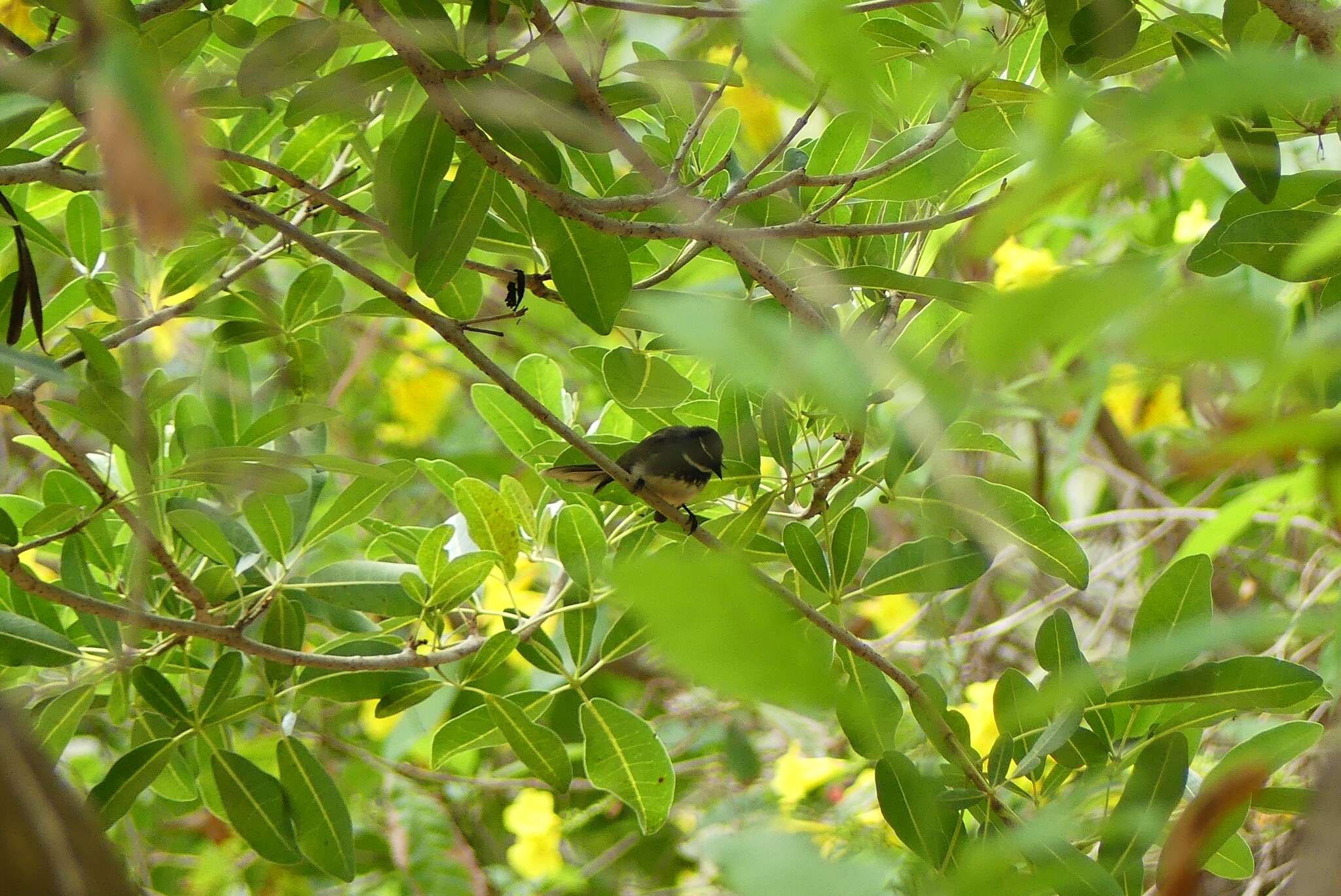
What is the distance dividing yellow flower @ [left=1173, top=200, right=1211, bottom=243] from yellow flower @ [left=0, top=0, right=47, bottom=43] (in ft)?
7.90

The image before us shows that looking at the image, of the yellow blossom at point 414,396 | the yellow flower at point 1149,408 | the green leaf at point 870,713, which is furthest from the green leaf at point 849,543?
the yellow blossom at point 414,396

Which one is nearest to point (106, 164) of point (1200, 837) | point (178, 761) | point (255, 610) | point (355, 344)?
point (1200, 837)

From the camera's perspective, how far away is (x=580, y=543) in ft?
5.80

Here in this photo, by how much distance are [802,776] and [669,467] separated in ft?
2.93

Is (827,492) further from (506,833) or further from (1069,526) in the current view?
(506,833)

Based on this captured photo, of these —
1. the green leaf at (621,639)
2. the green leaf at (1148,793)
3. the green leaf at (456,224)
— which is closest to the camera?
the green leaf at (1148,793)

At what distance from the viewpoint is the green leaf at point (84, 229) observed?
6.31 feet

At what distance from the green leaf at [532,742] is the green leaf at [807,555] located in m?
0.45

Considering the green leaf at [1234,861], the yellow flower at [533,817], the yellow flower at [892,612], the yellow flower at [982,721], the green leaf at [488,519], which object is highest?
the green leaf at [488,519]

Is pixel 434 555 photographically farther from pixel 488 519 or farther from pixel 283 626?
pixel 283 626

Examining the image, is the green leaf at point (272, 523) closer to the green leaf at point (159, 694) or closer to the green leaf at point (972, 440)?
the green leaf at point (159, 694)

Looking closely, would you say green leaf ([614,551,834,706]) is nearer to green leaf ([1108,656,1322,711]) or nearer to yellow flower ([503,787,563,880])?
green leaf ([1108,656,1322,711])

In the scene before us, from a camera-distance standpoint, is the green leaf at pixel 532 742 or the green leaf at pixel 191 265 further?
the green leaf at pixel 191 265

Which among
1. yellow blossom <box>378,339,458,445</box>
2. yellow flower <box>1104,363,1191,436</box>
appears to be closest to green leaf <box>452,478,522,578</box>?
yellow blossom <box>378,339,458,445</box>
